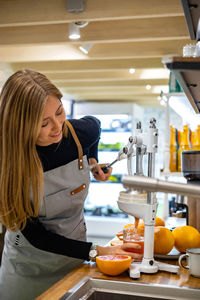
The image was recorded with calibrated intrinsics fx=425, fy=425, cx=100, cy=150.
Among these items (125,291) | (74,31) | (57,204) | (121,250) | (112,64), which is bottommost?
(125,291)

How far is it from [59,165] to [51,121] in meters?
0.29

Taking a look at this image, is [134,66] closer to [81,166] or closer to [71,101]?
[71,101]

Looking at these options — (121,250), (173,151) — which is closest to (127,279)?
(121,250)

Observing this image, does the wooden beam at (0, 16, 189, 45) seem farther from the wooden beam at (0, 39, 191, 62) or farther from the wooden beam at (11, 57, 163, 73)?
the wooden beam at (11, 57, 163, 73)

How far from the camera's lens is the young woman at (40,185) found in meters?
1.79

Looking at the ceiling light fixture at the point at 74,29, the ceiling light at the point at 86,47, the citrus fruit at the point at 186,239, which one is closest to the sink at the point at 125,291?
the citrus fruit at the point at 186,239

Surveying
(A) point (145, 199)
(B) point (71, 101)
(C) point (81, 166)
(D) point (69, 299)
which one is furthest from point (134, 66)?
(D) point (69, 299)

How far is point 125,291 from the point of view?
5.29 feet

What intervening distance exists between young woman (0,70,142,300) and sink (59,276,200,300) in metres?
0.20

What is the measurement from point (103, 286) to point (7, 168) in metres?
0.64

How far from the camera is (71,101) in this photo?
891cm

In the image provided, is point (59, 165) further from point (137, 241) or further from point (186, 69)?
point (186, 69)

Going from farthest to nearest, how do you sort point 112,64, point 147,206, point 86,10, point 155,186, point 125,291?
point 112,64
point 86,10
point 147,206
point 125,291
point 155,186

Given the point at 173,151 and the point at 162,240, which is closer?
the point at 162,240
